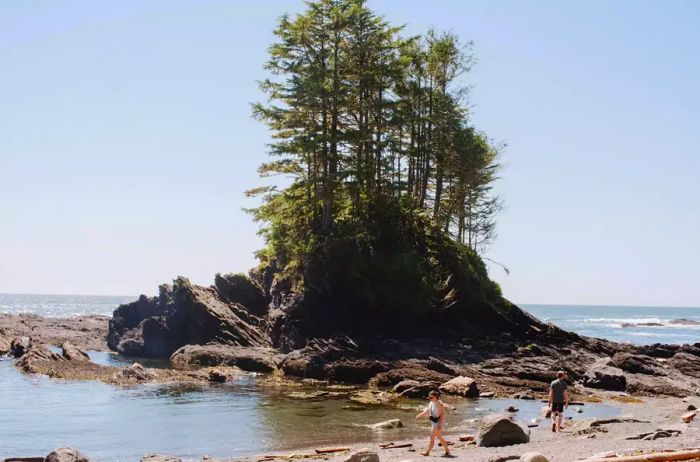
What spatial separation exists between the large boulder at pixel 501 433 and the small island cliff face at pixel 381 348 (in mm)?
11367

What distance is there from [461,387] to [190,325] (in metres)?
26.5

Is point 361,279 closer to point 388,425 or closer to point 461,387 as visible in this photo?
point 461,387

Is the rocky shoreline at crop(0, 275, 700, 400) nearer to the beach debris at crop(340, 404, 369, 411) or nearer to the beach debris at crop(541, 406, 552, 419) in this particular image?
the beach debris at crop(340, 404, 369, 411)

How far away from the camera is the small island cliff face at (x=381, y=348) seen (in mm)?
36094

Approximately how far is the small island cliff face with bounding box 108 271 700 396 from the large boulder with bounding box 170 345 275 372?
0.07m

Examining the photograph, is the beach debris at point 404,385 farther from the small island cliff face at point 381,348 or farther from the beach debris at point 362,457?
the beach debris at point 362,457

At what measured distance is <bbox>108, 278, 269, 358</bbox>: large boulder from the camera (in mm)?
49812

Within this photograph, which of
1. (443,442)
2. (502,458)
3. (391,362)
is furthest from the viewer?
(391,362)

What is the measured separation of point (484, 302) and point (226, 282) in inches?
817

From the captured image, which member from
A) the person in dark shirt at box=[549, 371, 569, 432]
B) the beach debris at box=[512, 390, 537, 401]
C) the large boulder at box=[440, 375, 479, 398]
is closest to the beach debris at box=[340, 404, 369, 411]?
the large boulder at box=[440, 375, 479, 398]

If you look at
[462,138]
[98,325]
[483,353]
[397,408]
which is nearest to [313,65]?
[462,138]

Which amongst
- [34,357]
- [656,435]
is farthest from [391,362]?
[34,357]

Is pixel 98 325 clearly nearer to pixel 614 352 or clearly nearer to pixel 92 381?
pixel 92 381

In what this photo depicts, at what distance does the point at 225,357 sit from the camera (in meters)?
44.0
